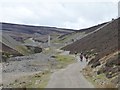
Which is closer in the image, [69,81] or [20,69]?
[69,81]

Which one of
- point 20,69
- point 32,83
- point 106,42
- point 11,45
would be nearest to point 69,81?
point 32,83

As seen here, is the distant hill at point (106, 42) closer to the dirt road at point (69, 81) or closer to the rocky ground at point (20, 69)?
the dirt road at point (69, 81)

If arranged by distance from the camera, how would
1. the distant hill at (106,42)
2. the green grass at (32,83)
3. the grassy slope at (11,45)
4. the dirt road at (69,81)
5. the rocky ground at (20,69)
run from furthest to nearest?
1. the grassy slope at (11,45)
2. the distant hill at (106,42)
3. the rocky ground at (20,69)
4. the green grass at (32,83)
5. the dirt road at (69,81)

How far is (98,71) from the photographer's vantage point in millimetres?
45094

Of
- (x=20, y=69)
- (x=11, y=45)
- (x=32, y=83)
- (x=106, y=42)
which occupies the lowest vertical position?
(x=20, y=69)

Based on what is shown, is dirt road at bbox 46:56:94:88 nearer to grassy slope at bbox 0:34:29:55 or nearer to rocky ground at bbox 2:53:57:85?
rocky ground at bbox 2:53:57:85

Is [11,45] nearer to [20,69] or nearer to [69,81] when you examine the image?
[20,69]

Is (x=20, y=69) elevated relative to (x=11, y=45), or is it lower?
lower

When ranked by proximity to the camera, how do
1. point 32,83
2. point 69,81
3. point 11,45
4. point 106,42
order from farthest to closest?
point 11,45, point 106,42, point 32,83, point 69,81

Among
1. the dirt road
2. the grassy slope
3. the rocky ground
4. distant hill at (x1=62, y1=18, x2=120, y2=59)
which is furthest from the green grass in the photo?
the grassy slope

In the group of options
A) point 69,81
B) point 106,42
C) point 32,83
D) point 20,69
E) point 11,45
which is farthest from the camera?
point 11,45

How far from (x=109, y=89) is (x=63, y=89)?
3937 millimetres

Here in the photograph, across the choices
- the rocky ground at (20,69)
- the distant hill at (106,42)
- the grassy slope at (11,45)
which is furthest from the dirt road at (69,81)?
the grassy slope at (11,45)

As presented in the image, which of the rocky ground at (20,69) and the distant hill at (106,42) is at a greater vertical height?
the distant hill at (106,42)
